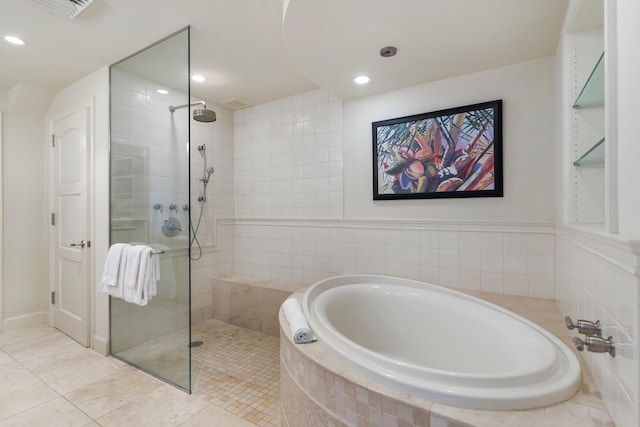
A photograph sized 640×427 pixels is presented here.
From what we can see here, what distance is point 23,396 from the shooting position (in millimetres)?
1896

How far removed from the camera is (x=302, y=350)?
1.27m

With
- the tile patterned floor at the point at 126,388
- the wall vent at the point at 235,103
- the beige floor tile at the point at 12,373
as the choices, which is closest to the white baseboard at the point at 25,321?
the tile patterned floor at the point at 126,388

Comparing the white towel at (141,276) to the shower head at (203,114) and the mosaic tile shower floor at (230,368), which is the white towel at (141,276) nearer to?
the mosaic tile shower floor at (230,368)

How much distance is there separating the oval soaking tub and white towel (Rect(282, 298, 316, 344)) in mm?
52

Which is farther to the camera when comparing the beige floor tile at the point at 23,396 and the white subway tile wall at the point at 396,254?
the white subway tile wall at the point at 396,254

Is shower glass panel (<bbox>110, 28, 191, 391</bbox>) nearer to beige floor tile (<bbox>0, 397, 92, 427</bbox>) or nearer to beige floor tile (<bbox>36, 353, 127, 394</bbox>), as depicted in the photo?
beige floor tile (<bbox>36, 353, 127, 394</bbox>)

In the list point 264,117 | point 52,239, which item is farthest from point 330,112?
point 52,239

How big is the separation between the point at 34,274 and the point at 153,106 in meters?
2.42

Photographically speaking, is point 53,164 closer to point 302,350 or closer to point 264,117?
point 264,117

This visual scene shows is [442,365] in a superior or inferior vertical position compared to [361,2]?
inferior

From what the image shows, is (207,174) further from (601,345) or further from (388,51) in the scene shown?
(601,345)

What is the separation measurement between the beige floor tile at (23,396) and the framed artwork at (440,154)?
8.74 ft

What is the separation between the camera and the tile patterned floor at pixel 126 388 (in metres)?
1.70

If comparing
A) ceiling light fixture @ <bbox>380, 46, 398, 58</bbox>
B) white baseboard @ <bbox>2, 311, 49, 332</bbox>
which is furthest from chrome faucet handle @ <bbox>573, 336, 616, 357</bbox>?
white baseboard @ <bbox>2, 311, 49, 332</bbox>
